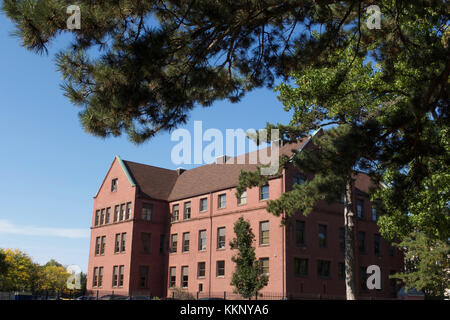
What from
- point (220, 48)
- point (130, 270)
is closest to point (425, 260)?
point (130, 270)

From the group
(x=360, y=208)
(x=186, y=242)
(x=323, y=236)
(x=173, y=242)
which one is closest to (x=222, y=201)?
(x=186, y=242)

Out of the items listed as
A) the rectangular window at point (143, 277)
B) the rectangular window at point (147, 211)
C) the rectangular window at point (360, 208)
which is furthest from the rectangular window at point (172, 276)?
the rectangular window at point (360, 208)

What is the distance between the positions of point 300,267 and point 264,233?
3.93 metres

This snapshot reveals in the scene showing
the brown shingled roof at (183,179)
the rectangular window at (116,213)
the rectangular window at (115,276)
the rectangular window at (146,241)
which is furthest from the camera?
the rectangular window at (116,213)

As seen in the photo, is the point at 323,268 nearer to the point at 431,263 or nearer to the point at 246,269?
the point at 431,263

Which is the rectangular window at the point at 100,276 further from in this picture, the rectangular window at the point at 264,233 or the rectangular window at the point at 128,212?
the rectangular window at the point at 264,233

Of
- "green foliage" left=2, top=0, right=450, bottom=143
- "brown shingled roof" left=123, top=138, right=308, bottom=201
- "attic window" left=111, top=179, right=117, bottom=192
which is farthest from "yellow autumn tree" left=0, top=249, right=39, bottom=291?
"green foliage" left=2, top=0, right=450, bottom=143

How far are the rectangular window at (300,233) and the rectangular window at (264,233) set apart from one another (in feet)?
7.72

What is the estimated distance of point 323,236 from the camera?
3872 cm

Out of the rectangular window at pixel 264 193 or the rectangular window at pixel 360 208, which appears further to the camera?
the rectangular window at pixel 360 208

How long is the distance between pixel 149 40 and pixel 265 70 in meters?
4.24

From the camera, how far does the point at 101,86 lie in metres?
8.88

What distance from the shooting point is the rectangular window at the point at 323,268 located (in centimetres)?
3769

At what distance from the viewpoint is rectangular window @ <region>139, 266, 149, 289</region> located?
44559 millimetres
